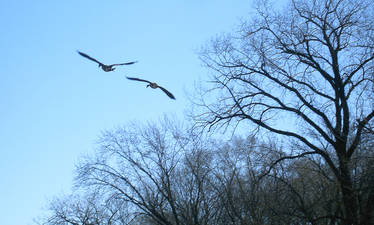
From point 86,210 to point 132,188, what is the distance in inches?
252

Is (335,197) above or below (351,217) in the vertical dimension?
above

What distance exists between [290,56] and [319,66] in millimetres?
954

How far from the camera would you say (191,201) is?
72.1 feet

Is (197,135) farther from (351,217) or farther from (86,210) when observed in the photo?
(86,210)

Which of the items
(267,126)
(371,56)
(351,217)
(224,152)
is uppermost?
(224,152)

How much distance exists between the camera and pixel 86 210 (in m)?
26.4

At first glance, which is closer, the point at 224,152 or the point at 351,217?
the point at 351,217

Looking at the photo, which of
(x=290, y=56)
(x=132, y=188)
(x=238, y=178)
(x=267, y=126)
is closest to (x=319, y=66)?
(x=290, y=56)

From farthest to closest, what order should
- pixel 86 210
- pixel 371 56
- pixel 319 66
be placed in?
pixel 86 210, pixel 319 66, pixel 371 56

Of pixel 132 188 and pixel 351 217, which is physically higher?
pixel 132 188

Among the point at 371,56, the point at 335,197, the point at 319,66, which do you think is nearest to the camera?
the point at 371,56

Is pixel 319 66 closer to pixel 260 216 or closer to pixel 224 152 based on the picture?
pixel 260 216

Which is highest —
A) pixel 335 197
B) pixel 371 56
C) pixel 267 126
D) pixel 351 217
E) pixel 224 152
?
pixel 224 152

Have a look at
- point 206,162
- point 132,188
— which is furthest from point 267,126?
point 132,188
